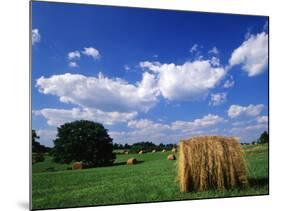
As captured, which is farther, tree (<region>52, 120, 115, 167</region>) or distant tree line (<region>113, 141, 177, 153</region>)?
distant tree line (<region>113, 141, 177, 153</region>)

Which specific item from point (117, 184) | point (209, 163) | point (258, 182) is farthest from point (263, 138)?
point (117, 184)

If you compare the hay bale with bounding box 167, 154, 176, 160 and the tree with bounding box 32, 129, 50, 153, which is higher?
the tree with bounding box 32, 129, 50, 153

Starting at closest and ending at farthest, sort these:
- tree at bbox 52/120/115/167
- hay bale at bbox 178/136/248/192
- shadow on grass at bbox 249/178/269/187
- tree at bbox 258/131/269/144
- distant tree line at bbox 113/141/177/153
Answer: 1. tree at bbox 52/120/115/167
2. distant tree line at bbox 113/141/177/153
3. hay bale at bbox 178/136/248/192
4. shadow on grass at bbox 249/178/269/187
5. tree at bbox 258/131/269/144

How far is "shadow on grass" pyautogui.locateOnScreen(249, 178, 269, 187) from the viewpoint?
7331 millimetres

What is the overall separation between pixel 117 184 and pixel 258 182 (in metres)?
2.06

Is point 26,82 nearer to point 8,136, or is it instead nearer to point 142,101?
point 8,136

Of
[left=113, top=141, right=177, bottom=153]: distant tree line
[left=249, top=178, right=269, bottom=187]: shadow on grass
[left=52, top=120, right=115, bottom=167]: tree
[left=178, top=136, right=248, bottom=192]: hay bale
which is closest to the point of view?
[left=52, top=120, right=115, bottom=167]: tree

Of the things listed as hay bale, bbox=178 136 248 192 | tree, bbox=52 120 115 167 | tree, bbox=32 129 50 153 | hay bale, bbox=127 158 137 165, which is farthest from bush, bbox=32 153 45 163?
hay bale, bbox=178 136 248 192

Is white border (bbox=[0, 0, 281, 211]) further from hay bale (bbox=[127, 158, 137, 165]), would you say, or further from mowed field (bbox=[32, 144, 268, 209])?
hay bale (bbox=[127, 158, 137, 165])

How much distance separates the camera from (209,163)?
6910 millimetres

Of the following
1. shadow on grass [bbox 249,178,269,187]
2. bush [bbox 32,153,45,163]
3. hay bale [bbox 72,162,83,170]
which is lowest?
shadow on grass [bbox 249,178,269,187]

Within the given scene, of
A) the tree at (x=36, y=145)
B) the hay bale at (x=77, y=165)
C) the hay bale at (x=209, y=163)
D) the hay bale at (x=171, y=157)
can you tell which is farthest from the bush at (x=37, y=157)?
the hay bale at (x=209, y=163)

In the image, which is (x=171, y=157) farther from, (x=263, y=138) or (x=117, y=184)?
(x=263, y=138)
